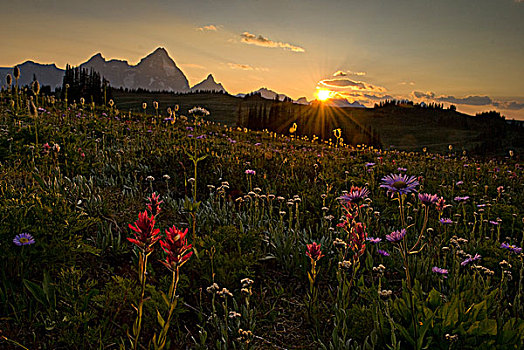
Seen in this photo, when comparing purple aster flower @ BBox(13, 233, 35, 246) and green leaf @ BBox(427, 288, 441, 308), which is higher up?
purple aster flower @ BBox(13, 233, 35, 246)

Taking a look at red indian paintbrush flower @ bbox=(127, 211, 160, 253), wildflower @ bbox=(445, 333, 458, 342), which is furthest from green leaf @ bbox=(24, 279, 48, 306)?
wildflower @ bbox=(445, 333, 458, 342)

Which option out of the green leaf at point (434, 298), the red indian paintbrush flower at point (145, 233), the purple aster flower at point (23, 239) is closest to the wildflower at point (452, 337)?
the green leaf at point (434, 298)

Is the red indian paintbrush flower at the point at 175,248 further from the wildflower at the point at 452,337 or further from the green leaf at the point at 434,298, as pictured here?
the green leaf at the point at 434,298

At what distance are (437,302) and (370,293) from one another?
525mm

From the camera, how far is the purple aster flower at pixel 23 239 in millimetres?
2219

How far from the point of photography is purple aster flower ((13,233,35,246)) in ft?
7.28

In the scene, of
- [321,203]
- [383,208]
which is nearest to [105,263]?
[321,203]

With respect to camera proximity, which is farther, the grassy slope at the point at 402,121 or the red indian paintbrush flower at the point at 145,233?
the grassy slope at the point at 402,121

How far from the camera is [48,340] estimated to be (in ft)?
6.62

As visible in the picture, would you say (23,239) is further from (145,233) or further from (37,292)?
(145,233)

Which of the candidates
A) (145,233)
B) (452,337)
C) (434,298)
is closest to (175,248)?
(145,233)

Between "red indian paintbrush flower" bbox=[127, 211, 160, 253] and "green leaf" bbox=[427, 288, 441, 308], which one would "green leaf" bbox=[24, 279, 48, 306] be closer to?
"red indian paintbrush flower" bbox=[127, 211, 160, 253]

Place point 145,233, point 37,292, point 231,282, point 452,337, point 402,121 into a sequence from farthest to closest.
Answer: point 402,121, point 231,282, point 37,292, point 452,337, point 145,233

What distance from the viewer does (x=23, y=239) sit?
2248 millimetres
